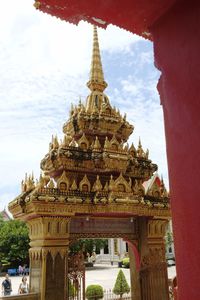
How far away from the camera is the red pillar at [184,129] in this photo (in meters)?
1.83

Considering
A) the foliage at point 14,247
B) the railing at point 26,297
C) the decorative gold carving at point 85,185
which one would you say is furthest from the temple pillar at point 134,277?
the foliage at point 14,247

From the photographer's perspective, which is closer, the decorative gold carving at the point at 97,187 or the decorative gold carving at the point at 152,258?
the decorative gold carving at the point at 97,187

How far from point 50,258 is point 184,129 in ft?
28.7

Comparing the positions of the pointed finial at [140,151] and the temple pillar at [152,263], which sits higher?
the pointed finial at [140,151]

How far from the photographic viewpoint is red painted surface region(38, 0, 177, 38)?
7.50ft

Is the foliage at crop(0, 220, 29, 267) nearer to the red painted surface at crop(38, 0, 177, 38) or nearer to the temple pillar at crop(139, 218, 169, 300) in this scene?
the temple pillar at crop(139, 218, 169, 300)

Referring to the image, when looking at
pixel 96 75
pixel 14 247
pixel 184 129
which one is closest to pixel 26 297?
pixel 184 129

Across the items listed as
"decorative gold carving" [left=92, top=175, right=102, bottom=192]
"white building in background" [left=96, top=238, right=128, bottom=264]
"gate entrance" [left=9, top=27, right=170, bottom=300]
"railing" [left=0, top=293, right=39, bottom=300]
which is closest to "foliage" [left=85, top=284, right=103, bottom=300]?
"gate entrance" [left=9, top=27, right=170, bottom=300]

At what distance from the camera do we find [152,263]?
11.6m

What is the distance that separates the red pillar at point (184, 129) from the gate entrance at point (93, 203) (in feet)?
26.3

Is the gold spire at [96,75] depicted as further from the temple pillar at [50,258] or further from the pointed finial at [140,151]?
the temple pillar at [50,258]

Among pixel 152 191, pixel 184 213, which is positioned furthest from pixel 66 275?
pixel 184 213

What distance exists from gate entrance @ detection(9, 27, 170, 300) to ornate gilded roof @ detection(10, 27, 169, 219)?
31 millimetres

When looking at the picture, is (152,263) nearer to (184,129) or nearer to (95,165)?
(95,165)
